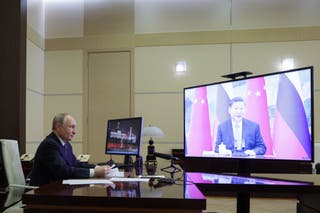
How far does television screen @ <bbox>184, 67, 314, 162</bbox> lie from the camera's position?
1.89m

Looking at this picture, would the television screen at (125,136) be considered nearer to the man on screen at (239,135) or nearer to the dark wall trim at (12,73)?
the man on screen at (239,135)

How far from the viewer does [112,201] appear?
49.4 inches

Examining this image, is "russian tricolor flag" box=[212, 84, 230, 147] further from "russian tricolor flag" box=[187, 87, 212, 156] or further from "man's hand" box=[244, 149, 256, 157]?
"man's hand" box=[244, 149, 256, 157]

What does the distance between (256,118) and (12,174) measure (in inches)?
74.5

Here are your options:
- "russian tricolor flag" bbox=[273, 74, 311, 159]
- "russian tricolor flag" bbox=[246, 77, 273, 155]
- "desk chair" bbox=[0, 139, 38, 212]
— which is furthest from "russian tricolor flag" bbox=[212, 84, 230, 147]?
"desk chair" bbox=[0, 139, 38, 212]

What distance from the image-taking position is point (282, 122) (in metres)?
1.98

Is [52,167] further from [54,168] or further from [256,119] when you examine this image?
[256,119]

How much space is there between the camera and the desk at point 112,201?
4.00ft

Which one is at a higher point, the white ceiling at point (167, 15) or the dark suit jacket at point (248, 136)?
the white ceiling at point (167, 15)

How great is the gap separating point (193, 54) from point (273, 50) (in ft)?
4.43

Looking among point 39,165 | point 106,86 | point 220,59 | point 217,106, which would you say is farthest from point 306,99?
point 106,86

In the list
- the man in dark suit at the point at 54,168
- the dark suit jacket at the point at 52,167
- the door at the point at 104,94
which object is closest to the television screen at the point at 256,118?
the man in dark suit at the point at 54,168

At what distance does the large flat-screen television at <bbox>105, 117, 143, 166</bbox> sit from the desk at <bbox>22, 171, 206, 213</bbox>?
1676 millimetres

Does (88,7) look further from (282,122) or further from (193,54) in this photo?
(282,122)
